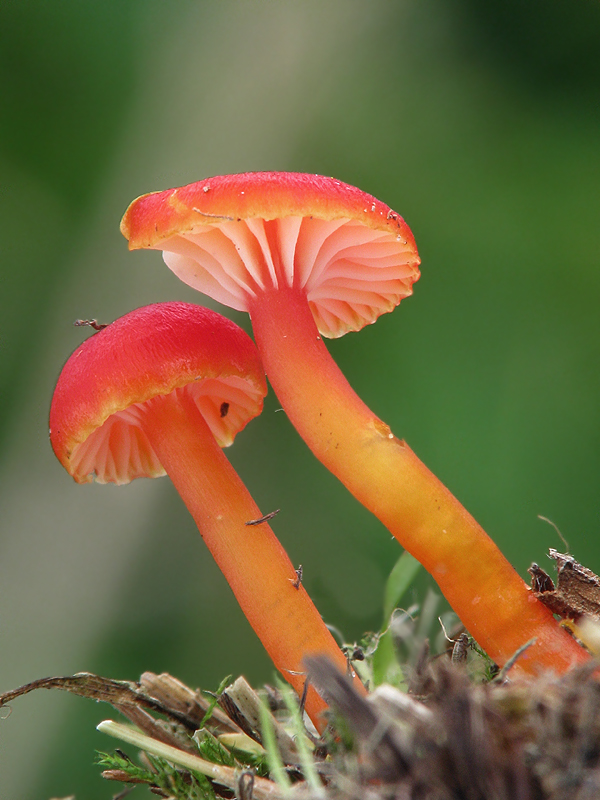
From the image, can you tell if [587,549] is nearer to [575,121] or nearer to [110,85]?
[575,121]

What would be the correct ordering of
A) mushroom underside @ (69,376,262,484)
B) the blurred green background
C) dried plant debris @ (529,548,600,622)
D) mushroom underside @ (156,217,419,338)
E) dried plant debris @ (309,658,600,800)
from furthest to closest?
1. the blurred green background
2. mushroom underside @ (69,376,262,484)
3. mushroom underside @ (156,217,419,338)
4. dried plant debris @ (529,548,600,622)
5. dried plant debris @ (309,658,600,800)

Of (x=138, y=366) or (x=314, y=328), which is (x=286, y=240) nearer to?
(x=314, y=328)

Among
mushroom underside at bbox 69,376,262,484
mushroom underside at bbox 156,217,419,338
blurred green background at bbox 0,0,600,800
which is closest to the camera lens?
mushroom underside at bbox 156,217,419,338

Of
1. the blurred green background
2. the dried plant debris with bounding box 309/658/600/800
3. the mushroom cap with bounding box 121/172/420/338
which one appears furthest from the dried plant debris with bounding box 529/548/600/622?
the blurred green background

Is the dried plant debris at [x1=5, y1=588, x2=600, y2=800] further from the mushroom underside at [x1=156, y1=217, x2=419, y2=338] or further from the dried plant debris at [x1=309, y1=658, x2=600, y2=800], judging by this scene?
the mushroom underside at [x1=156, y1=217, x2=419, y2=338]

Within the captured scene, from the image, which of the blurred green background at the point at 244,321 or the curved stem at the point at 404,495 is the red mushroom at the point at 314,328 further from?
the blurred green background at the point at 244,321

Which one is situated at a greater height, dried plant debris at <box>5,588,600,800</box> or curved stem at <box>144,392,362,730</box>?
curved stem at <box>144,392,362,730</box>

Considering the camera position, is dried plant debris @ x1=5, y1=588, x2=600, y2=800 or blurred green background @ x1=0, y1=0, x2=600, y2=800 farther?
blurred green background @ x1=0, y1=0, x2=600, y2=800

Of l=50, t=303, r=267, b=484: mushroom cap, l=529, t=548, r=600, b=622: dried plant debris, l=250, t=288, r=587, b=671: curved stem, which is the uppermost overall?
l=50, t=303, r=267, b=484: mushroom cap
